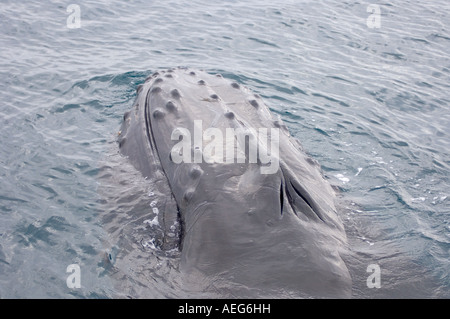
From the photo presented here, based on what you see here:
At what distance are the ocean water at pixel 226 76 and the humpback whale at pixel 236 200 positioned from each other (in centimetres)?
27

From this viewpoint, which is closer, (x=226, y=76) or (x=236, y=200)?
(x=236, y=200)

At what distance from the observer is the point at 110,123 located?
972 cm

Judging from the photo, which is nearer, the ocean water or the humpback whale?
the humpback whale

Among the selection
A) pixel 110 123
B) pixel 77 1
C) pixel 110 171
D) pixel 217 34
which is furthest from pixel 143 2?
pixel 110 171

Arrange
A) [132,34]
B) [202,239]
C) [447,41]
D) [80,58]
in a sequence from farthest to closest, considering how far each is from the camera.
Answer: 1. [447,41]
2. [132,34]
3. [80,58]
4. [202,239]

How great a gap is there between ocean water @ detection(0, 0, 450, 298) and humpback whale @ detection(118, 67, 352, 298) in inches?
10.7

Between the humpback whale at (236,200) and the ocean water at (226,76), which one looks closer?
the humpback whale at (236,200)

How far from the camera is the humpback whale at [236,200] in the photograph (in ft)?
16.4

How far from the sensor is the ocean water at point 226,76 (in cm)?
597

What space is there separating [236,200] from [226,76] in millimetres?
7497

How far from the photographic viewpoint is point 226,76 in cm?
1252

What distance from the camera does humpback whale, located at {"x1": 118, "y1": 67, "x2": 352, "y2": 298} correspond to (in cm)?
499
